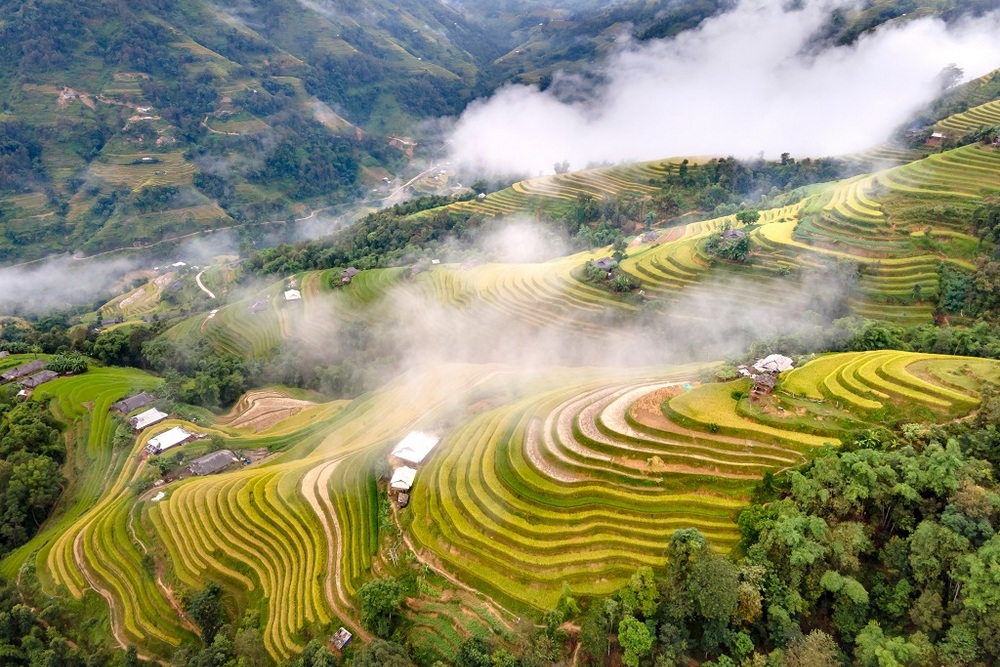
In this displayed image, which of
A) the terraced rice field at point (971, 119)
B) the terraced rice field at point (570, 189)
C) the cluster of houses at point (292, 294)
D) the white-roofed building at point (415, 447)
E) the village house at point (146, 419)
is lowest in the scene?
the village house at point (146, 419)

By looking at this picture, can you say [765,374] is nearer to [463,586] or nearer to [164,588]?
[463,586]

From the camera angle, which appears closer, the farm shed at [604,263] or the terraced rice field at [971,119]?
the farm shed at [604,263]

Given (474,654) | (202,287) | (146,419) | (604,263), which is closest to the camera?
(474,654)

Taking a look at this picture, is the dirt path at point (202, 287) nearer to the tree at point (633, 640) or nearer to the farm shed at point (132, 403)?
the farm shed at point (132, 403)

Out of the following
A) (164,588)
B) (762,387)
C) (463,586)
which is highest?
(762,387)

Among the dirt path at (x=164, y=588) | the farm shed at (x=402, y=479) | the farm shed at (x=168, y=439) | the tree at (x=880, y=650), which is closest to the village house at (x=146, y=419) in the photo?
the farm shed at (x=168, y=439)

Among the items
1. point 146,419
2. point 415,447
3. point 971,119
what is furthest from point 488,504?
point 971,119

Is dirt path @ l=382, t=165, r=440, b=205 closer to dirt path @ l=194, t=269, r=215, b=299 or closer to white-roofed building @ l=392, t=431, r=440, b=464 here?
dirt path @ l=194, t=269, r=215, b=299
